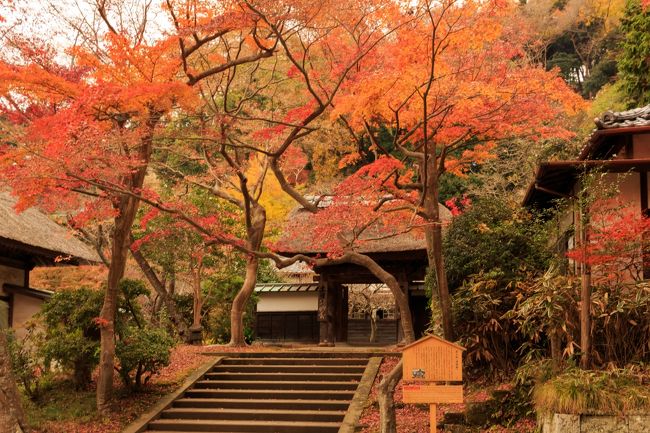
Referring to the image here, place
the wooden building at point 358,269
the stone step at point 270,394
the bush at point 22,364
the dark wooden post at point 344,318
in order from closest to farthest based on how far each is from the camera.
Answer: the bush at point 22,364, the stone step at point 270,394, the wooden building at point 358,269, the dark wooden post at point 344,318

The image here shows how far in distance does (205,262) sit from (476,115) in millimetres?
10910

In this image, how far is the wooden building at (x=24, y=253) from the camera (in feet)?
50.6

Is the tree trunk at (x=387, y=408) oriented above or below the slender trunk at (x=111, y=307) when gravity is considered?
below

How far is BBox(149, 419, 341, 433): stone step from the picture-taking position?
38.8 ft

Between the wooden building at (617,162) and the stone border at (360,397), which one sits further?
A: the stone border at (360,397)

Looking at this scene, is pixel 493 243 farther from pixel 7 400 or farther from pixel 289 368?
pixel 7 400

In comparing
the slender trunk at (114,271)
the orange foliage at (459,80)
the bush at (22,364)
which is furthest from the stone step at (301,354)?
the orange foliage at (459,80)

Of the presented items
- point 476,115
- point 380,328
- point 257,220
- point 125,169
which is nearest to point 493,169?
point 380,328

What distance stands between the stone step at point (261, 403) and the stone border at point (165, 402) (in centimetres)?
19

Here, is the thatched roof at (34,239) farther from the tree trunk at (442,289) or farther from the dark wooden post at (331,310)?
the tree trunk at (442,289)

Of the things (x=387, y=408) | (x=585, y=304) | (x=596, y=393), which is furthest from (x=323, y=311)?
(x=596, y=393)

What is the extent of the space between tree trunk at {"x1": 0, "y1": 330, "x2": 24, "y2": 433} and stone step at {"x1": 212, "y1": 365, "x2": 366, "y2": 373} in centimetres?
559

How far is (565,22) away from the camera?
1379 inches

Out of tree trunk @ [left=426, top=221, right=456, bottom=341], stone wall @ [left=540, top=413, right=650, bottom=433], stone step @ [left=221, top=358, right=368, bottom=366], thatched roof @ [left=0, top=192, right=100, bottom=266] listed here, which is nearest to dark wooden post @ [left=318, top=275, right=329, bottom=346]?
stone step @ [left=221, top=358, right=368, bottom=366]
